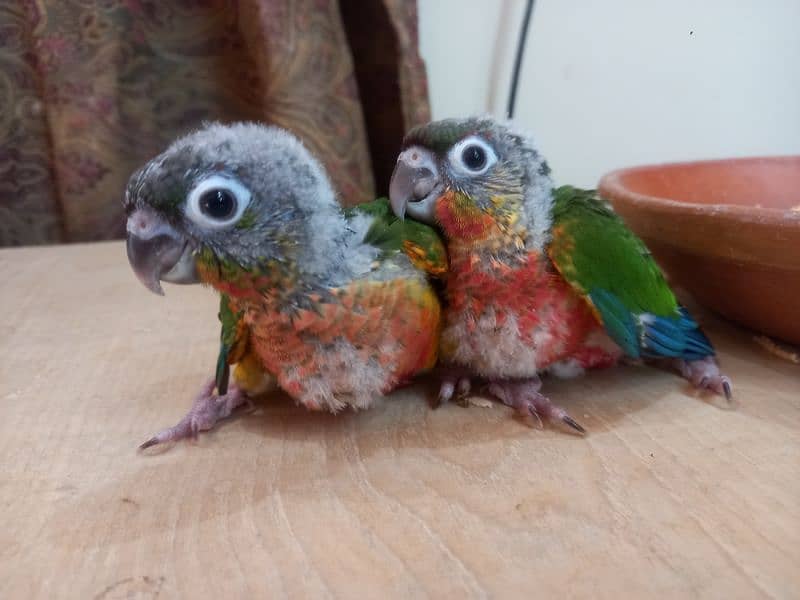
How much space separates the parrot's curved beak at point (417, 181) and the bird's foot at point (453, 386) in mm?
169

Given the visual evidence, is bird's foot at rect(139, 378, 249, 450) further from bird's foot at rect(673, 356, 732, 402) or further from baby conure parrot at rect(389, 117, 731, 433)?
bird's foot at rect(673, 356, 732, 402)

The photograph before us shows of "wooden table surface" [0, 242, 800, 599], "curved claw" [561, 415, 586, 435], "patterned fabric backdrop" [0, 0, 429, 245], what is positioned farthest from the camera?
"patterned fabric backdrop" [0, 0, 429, 245]

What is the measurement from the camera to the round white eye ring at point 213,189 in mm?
492

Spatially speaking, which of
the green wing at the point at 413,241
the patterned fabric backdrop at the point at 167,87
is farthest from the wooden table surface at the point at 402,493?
the patterned fabric backdrop at the point at 167,87

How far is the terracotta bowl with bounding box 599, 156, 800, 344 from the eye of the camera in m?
0.63

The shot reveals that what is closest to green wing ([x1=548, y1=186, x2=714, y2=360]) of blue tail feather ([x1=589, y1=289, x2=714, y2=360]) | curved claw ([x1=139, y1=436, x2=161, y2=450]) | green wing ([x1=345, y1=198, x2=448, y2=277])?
blue tail feather ([x1=589, y1=289, x2=714, y2=360])

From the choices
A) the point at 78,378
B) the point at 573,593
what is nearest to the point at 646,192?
Answer: the point at 573,593

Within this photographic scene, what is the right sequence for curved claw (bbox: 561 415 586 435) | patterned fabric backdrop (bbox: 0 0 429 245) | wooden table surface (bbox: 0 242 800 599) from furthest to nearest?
1. patterned fabric backdrop (bbox: 0 0 429 245)
2. curved claw (bbox: 561 415 586 435)
3. wooden table surface (bbox: 0 242 800 599)

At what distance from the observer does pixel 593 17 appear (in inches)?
49.3

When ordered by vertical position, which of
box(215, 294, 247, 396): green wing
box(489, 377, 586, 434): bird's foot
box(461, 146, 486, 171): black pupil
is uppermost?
box(461, 146, 486, 171): black pupil

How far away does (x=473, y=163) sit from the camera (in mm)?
596

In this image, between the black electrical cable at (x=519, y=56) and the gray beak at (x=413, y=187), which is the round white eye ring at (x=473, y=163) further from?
the black electrical cable at (x=519, y=56)

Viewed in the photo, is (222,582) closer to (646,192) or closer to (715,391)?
(715,391)

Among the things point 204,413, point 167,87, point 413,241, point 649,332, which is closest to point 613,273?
point 649,332
